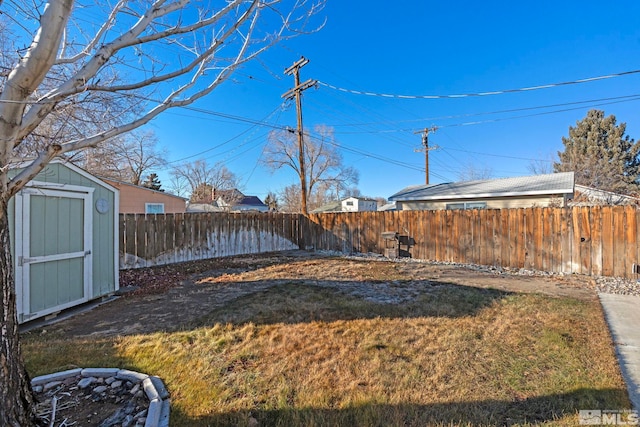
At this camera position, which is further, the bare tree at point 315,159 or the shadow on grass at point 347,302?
the bare tree at point 315,159

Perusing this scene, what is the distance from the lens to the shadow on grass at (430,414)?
6.21 ft

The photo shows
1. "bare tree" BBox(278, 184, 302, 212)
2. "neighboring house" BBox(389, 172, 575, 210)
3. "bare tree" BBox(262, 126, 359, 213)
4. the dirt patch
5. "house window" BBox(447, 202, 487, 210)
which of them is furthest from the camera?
"bare tree" BBox(278, 184, 302, 212)

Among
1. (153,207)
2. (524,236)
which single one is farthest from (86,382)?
(153,207)

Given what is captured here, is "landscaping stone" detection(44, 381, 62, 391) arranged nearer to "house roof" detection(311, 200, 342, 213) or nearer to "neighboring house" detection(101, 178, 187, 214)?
"neighboring house" detection(101, 178, 187, 214)

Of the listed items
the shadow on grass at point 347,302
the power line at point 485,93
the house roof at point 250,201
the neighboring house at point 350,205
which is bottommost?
the shadow on grass at point 347,302

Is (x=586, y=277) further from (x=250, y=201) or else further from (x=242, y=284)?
(x=250, y=201)

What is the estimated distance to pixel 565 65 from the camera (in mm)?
8906

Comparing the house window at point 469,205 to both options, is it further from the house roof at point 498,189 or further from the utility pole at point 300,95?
the utility pole at point 300,95

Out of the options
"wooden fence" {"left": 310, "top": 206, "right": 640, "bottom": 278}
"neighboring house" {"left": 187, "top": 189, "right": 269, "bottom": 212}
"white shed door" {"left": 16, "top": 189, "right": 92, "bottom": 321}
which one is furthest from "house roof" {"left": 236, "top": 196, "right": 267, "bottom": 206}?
"white shed door" {"left": 16, "top": 189, "right": 92, "bottom": 321}

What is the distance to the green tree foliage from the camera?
64.5 ft

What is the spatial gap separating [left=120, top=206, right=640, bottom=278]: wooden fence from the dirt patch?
72cm

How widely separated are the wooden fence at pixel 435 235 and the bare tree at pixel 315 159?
11.5 meters
